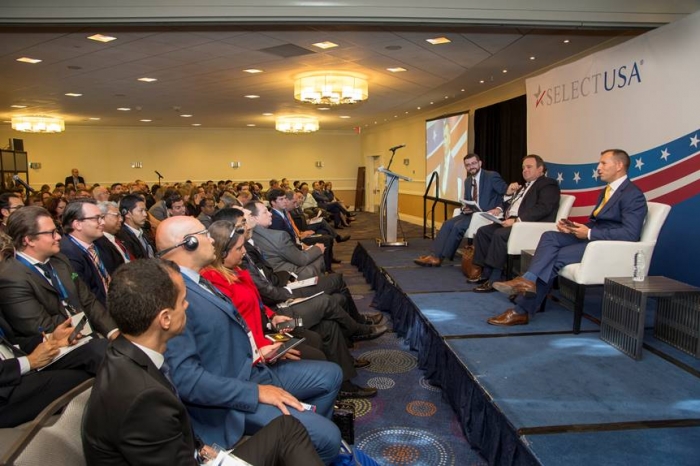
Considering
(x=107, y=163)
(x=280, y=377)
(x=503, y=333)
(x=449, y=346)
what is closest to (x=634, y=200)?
(x=503, y=333)

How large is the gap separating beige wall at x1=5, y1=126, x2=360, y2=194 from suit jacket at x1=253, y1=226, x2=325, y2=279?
43.3 feet

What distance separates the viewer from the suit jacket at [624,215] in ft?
11.1

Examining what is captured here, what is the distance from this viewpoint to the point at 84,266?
294 centimetres

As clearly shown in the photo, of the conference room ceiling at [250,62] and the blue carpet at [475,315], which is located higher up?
the conference room ceiling at [250,62]

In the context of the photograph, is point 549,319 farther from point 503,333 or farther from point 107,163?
point 107,163

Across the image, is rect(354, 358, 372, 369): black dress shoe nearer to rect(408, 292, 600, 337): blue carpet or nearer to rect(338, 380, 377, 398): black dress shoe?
rect(338, 380, 377, 398): black dress shoe

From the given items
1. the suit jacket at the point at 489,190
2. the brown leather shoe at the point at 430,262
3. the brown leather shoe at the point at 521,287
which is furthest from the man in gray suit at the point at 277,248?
the suit jacket at the point at 489,190

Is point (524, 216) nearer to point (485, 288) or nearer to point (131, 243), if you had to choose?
point (485, 288)

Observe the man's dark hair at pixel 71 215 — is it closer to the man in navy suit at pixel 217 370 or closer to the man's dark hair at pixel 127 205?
the man's dark hair at pixel 127 205

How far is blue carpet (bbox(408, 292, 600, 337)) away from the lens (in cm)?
347

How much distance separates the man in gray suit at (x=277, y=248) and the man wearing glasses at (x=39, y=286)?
4.78ft

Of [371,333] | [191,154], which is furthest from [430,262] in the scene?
[191,154]

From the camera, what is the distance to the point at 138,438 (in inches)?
43.7

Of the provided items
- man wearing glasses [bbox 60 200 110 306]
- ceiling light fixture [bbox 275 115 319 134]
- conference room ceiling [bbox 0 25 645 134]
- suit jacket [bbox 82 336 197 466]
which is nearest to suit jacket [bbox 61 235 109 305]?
man wearing glasses [bbox 60 200 110 306]
